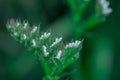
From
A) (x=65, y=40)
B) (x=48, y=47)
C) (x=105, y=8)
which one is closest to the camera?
(x=48, y=47)

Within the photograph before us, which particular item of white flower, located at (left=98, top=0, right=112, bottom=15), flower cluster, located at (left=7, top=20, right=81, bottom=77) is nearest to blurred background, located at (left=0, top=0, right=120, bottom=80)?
white flower, located at (left=98, top=0, right=112, bottom=15)

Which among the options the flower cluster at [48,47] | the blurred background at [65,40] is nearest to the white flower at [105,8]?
the blurred background at [65,40]

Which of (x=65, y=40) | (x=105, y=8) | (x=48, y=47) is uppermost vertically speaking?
(x=65, y=40)

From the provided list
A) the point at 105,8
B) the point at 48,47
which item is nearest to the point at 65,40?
the point at 105,8

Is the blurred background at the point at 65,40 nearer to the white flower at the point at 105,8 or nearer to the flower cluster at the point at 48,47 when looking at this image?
the white flower at the point at 105,8

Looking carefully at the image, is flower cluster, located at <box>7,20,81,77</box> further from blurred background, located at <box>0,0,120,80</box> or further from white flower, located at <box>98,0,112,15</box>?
blurred background, located at <box>0,0,120,80</box>

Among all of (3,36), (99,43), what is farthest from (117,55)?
(3,36)

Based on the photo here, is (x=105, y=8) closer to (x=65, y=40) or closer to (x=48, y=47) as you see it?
(x=65, y=40)

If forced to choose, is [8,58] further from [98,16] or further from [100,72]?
[98,16]
